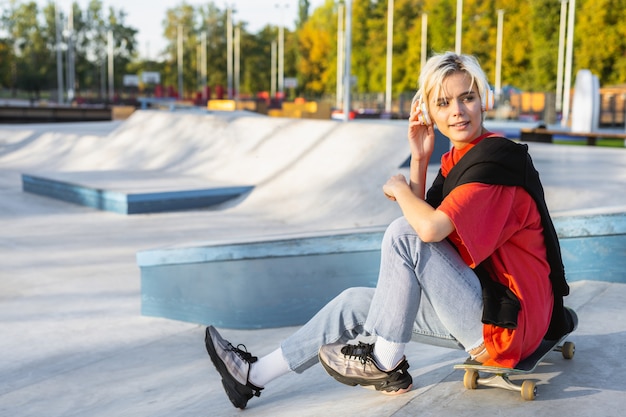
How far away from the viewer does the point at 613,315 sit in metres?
3.60

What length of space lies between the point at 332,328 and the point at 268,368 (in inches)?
13.2

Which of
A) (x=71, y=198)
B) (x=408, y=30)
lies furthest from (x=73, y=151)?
(x=408, y=30)

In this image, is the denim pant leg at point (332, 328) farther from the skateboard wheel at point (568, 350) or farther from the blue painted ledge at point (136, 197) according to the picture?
the blue painted ledge at point (136, 197)

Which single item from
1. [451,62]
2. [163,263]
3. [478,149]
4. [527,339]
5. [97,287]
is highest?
[451,62]

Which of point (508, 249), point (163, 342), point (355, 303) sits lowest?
point (163, 342)

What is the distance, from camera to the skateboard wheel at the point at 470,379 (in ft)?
8.66

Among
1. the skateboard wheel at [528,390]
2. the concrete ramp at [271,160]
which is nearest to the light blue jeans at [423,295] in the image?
the skateboard wheel at [528,390]

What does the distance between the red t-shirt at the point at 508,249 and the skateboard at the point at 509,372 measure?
3cm

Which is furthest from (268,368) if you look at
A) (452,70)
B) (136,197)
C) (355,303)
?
(136,197)

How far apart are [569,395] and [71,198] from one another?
950 cm

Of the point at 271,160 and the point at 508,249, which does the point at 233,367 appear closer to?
the point at 508,249

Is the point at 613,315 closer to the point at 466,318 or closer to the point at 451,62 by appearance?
the point at 466,318

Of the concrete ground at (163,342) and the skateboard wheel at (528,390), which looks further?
the concrete ground at (163,342)

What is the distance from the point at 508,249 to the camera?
2.45m
